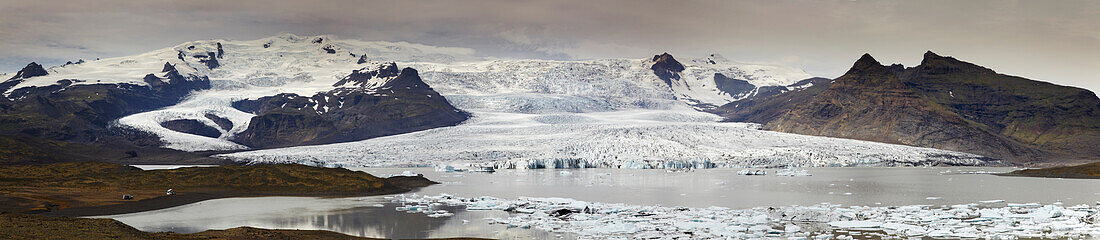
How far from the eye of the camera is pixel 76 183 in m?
42.8

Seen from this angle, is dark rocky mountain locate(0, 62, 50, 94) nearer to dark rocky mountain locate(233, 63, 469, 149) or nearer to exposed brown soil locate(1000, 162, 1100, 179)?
dark rocky mountain locate(233, 63, 469, 149)

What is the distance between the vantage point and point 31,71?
181375mm

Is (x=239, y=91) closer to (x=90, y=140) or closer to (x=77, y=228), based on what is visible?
(x=90, y=140)

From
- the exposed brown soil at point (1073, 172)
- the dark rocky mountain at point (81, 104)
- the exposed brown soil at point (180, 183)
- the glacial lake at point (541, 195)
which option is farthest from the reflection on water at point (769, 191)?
the dark rocky mountain at point (81, 104)

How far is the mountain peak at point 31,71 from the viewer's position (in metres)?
180

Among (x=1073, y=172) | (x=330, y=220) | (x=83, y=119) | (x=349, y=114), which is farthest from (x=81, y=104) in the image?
(x=1073, y=172)

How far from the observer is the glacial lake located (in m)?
28.1

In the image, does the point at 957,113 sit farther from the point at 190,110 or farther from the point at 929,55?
the point at 190,110

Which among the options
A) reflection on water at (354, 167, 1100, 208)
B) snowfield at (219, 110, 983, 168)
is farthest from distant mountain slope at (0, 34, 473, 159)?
reflection on water at (354, 167, 1100, 208)

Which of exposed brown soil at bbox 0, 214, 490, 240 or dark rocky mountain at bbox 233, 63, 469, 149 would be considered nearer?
exposed brown soil at bbox 0, 214, 490, 240

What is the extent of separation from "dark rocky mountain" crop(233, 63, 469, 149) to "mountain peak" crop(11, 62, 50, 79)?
4891 centimetres

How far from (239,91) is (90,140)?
211ft

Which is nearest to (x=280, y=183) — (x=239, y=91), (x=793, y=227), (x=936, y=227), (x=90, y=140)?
(x=793, y=227)

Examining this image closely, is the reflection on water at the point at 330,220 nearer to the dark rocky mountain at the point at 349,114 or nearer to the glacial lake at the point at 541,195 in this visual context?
the glacial lake at the point at 541,195
